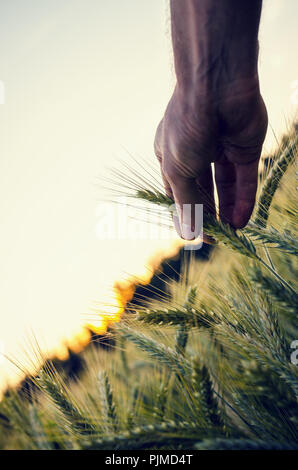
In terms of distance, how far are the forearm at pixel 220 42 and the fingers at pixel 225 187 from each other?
8.1 inches

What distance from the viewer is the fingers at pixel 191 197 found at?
0.68 metres

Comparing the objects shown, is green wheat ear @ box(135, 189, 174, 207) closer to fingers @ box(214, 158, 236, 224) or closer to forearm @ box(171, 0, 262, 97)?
fingers @ box(214, 158, 236, 224)

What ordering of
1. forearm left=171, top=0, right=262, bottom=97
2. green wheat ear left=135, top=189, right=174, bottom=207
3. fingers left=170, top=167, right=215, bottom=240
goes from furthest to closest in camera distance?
green wheat ear left=135, top=189, right=174, bottom=207
fingers left=170, top=167, right=215, bottom=240
forearm left=171, top=0, right=262, bottom=97

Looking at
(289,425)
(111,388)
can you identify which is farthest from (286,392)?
(111,388)

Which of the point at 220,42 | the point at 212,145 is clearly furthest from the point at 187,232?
the point at 220,42

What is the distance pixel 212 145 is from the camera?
0.61 m

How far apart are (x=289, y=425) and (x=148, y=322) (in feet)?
1.13

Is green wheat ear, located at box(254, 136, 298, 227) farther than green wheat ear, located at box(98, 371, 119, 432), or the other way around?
green wheat ear, located at box(254, 136, 298, 227)

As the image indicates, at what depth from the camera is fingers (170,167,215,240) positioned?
26.6 inches

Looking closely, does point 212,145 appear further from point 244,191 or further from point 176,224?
point 176,224

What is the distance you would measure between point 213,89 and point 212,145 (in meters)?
0.10

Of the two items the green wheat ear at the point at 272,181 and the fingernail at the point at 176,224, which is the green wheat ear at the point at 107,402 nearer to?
the fingernail at the point at 176,224

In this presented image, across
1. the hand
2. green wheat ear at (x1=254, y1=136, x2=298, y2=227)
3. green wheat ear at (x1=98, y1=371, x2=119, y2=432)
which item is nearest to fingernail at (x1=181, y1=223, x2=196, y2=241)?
the hand
